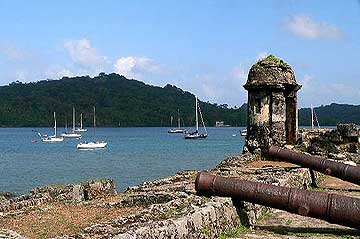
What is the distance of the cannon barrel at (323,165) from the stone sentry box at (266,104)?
6.23 m

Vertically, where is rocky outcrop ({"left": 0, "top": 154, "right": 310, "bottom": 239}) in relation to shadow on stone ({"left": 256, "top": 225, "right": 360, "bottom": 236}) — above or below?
above

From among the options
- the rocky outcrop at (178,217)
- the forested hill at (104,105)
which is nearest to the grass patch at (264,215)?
the rocky outcrop at (178,217)

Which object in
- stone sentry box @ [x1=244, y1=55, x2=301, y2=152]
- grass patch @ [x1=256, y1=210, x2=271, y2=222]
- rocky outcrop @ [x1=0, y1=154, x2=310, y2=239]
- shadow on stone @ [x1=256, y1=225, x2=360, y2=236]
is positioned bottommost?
shadow on stone @ [x1=256, y1=225, x2=360, y2=236]

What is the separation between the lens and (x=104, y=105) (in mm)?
146250

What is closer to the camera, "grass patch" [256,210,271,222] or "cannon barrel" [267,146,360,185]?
"grass patch" [256,210,271,222]

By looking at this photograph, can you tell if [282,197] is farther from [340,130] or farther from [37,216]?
[340,130]

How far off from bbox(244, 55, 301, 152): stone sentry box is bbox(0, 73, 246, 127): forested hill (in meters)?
124

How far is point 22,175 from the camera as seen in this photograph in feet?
140

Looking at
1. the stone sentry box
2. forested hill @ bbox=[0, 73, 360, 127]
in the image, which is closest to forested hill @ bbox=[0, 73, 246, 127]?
forested hill @ bbox=[0, 73, 360, 127]

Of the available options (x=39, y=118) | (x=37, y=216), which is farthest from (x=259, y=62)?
(x=39, y=118)

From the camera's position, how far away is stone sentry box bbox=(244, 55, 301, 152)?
60.8 ft

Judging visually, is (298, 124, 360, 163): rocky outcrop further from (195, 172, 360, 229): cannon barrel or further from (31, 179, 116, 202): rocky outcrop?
(195, 172, 360, 229): cannon barrel

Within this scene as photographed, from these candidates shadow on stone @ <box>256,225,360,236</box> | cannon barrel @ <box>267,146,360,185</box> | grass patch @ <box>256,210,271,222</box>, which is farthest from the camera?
cannon barrel @ <box>267,146,360,185</box>

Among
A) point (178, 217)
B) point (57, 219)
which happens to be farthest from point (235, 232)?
point (57, 219)
